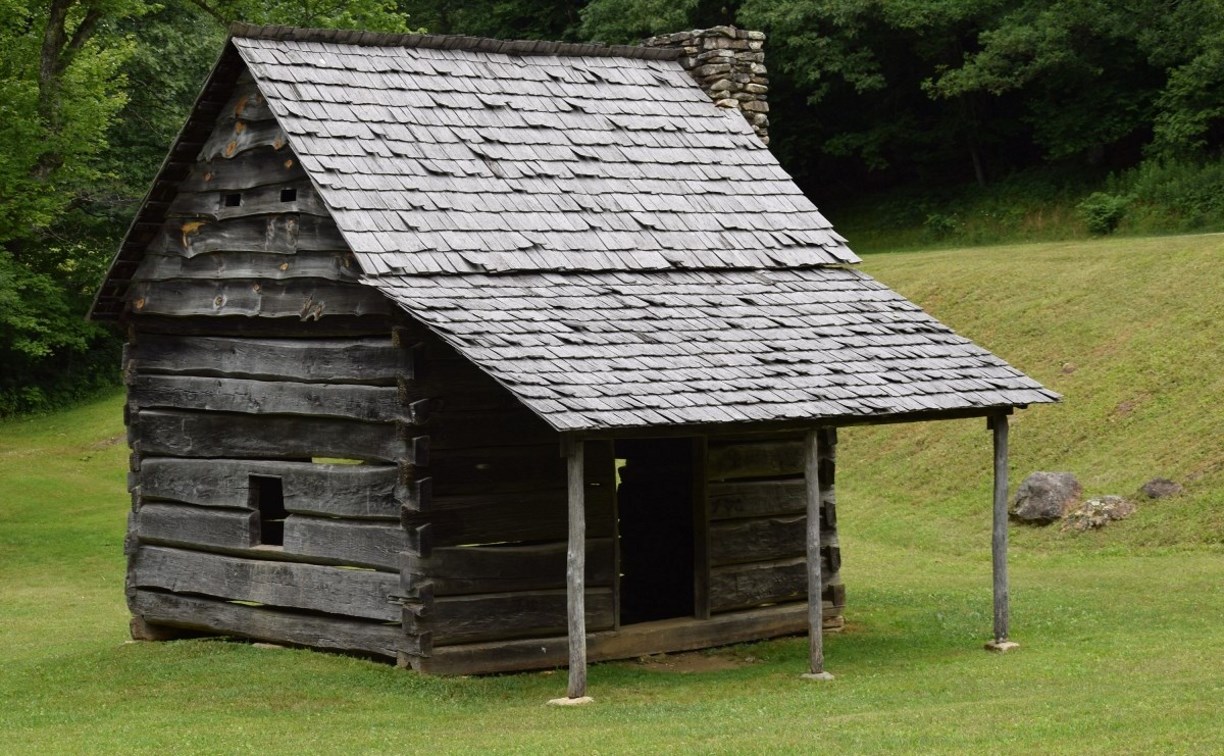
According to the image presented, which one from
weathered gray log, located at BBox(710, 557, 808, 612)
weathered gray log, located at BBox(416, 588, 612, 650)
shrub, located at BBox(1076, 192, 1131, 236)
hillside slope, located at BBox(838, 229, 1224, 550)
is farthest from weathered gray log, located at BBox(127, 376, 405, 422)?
shrub, located at BBox(1076, 192, 1131, 236)

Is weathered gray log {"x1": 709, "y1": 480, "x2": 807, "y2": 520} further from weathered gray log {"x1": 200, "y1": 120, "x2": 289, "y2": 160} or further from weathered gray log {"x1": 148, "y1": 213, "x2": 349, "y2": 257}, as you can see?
weathered gray log {"x1": 200, "y1": 120, "x2": 289, "y2": 160}

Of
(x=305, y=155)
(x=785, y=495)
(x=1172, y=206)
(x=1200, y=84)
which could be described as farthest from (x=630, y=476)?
(x=1200, y=84)

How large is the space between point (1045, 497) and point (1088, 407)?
10.3 feet

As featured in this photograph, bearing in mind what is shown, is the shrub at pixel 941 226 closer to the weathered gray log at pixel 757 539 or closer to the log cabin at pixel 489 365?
the log cabin at pixel 489 365

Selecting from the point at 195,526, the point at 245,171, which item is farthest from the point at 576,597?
the point at 245,171

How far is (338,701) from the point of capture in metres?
13.6

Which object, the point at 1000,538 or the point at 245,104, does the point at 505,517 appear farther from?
the point at 245,104

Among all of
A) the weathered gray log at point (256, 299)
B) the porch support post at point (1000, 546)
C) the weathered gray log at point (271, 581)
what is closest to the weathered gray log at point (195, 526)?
the weathered gray log at point (271, 581)

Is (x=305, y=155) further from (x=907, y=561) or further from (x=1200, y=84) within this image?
(x=1200, y=84)

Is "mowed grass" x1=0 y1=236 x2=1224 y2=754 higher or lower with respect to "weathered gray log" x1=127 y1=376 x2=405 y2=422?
lower

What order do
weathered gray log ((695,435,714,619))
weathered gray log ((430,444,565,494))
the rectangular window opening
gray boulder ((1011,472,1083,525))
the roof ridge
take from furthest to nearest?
gray boulder ((1011,472,1083,525)) → the rectangular window opening → weathered gray log ((695,435,714,619)) → the roof ridge → weathered gray log ((430,444,565,494))

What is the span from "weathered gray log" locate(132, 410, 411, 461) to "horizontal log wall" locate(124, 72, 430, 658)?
Result: 0.02 meters

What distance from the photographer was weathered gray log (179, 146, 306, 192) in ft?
52.0

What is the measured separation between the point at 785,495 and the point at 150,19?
31377mm
